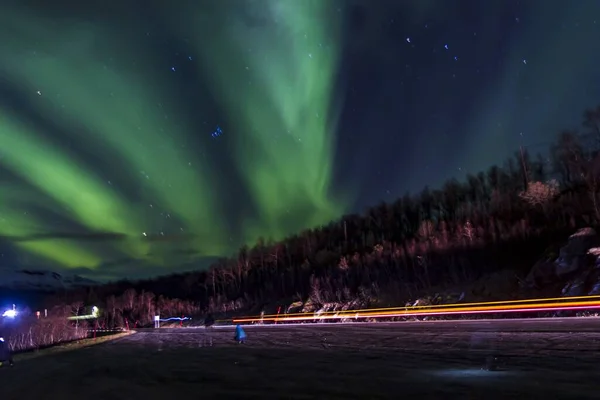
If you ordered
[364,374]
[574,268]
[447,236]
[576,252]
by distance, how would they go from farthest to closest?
[447,236]
[576,252]
[574,268]
[364,374]

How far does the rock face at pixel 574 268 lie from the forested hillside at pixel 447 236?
723 centimetres

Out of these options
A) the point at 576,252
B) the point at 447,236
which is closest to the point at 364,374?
the point at 576,252

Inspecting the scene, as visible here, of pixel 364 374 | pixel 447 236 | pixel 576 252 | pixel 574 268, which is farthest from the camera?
pixel 447 236

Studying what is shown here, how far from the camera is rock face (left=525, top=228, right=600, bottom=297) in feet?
131

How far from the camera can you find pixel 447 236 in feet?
284

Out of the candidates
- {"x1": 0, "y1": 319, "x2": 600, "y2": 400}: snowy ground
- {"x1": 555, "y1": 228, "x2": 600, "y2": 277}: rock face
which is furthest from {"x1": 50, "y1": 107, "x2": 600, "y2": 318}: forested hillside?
{"x1": 0, "y1": 319, "x2": 600, "y2": 400}: snowy ground

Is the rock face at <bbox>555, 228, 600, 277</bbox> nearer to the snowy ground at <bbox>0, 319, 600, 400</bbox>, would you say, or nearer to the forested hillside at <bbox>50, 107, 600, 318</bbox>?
the forested hillside at <bbox>50, 107, 600, 318</bbox>

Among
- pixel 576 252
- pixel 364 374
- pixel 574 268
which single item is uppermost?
pixel 576 252

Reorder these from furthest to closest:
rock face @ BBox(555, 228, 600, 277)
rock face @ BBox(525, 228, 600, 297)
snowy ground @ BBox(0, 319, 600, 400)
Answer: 1. rock face @ BBox(555, 228, 600, 277)
2. rock face @ BBox(525, 228, 600, 297)
3. snowy ground @ BBox(0, 319, 600, 400)

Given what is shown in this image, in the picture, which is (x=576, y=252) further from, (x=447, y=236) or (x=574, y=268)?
(x=447, y=236)

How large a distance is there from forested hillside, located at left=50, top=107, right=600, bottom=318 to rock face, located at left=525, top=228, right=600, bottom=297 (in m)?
7.23

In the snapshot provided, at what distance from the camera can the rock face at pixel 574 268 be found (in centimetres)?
3988

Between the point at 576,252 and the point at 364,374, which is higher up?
the point at 576,252

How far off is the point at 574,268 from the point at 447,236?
→ 135 feet
